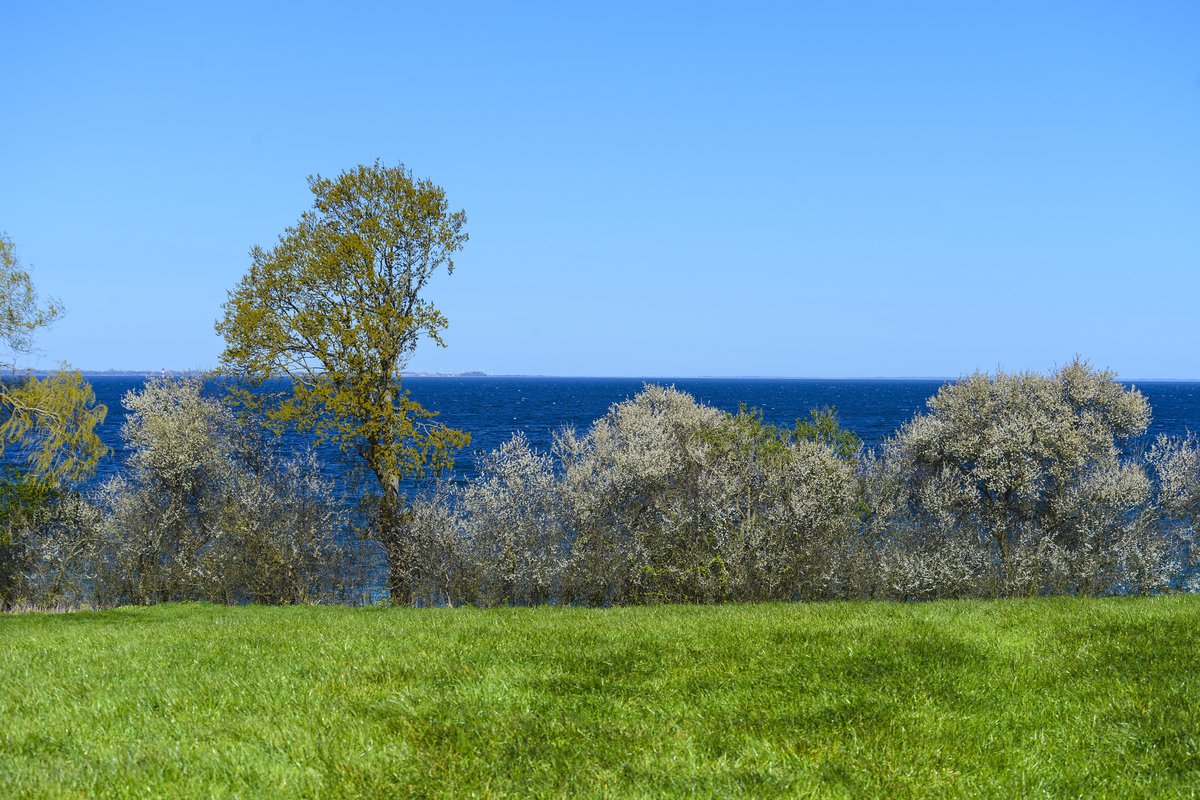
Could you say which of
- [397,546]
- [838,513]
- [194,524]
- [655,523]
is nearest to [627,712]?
[655,523]

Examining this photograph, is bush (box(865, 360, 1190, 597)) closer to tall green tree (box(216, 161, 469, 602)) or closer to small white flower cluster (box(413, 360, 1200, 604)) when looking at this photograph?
small white flower cluster (box(413, 360, 1200, 604))

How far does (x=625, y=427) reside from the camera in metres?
35.1

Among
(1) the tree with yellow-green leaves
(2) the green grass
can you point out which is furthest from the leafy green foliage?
(2) the green grass

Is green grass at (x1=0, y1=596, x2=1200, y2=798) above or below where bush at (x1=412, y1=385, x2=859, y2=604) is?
above

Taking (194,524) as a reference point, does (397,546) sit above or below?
below

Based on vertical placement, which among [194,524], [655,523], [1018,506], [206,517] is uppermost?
[1018,506]

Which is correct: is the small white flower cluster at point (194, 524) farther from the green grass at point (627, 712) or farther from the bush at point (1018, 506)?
the bush at point (1018, 506)

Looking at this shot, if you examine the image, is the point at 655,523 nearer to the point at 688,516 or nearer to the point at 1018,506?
the point at 688,516

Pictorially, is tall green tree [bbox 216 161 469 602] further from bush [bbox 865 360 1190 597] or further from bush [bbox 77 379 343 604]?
bush [bbox 865 360 1190 597]

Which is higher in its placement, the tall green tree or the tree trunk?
the tall green tree

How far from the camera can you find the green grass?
700 centimetres

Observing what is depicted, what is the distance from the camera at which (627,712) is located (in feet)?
28.1

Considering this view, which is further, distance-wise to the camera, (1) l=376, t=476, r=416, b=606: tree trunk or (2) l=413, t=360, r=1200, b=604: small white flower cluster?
(1) l=376, t=476, r=416, b=606: tree trunk

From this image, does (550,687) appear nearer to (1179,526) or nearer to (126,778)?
(126,778)
